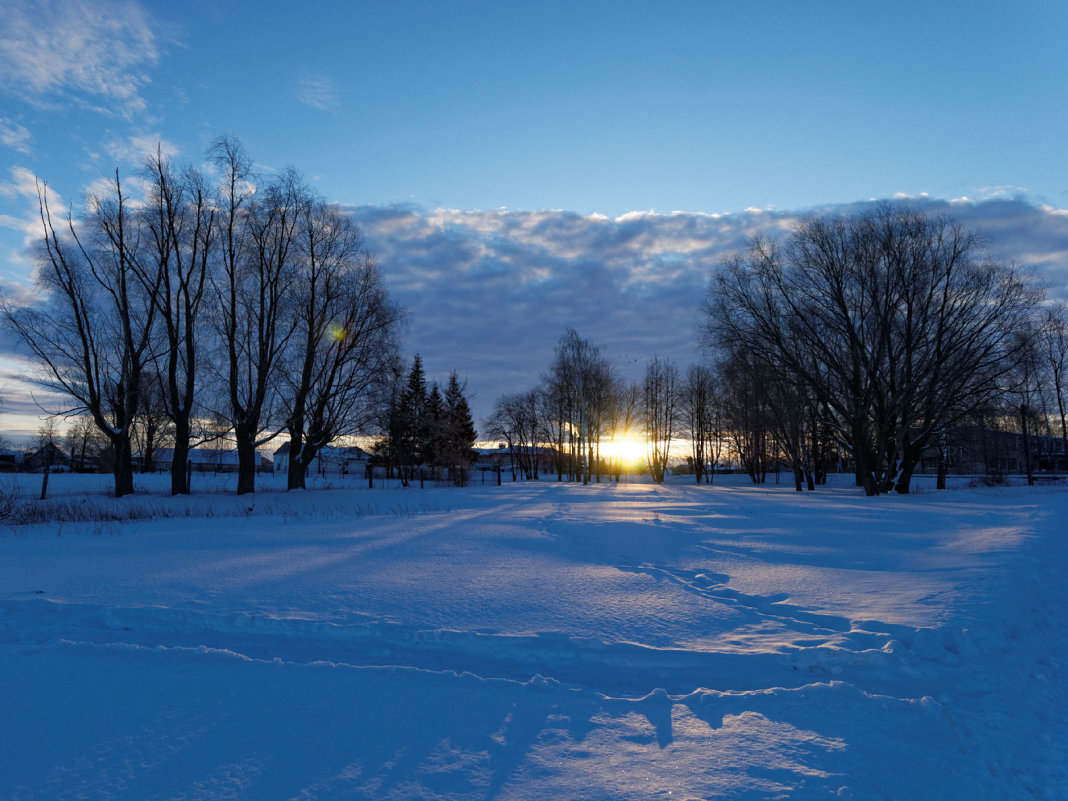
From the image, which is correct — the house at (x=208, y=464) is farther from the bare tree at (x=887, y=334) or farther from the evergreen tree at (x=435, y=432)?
the bare tree at (x=887, y=334)

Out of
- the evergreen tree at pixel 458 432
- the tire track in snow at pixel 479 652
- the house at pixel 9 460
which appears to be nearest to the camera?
the tire track in snow at pixel 479 652

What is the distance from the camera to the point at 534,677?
14.5ft

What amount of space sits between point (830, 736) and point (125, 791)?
3.93 meters

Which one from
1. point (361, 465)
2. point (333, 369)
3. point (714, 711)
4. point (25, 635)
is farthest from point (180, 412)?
point (361, 465)

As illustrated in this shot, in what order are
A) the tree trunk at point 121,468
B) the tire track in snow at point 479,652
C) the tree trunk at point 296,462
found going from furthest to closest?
the tree trunk at point 296,462
the tree trunk at point 121,468
the tire track in snow at point 479,652

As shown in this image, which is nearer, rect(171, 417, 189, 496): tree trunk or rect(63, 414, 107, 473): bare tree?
rect(171, 417, 189, 496): tree trunk

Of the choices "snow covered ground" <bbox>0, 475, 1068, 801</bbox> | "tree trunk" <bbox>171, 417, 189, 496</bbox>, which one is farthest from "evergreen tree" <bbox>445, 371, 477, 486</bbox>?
"snow covered ground" <bbox>0, 475, 1068, 801</bbox>

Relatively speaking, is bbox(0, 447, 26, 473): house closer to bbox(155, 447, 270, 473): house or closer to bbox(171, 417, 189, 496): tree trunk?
bbox(155, 447, 270, 473): house

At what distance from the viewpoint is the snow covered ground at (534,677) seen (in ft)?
10.4

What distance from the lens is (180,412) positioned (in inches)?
1006

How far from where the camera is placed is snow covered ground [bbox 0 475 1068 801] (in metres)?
3.16

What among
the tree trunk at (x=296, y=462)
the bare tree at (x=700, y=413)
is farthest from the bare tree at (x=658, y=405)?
the tree trunk at (x=296, y=462)

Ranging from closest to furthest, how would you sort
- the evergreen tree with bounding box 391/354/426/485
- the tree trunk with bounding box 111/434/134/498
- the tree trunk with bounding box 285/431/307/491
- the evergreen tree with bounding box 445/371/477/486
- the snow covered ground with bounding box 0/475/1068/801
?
the snow covered ground with bounding box 0/475/1068/801, the tree trunk with bounding box 111/434/134/498, the tree trunk with bounding box 285/431/307/491, the evergreen tree with bounding box 445/371/477/486, the evergreen tree with bounding box 391/354/426/485

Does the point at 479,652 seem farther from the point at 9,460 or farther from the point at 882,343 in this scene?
the point at 9,460
